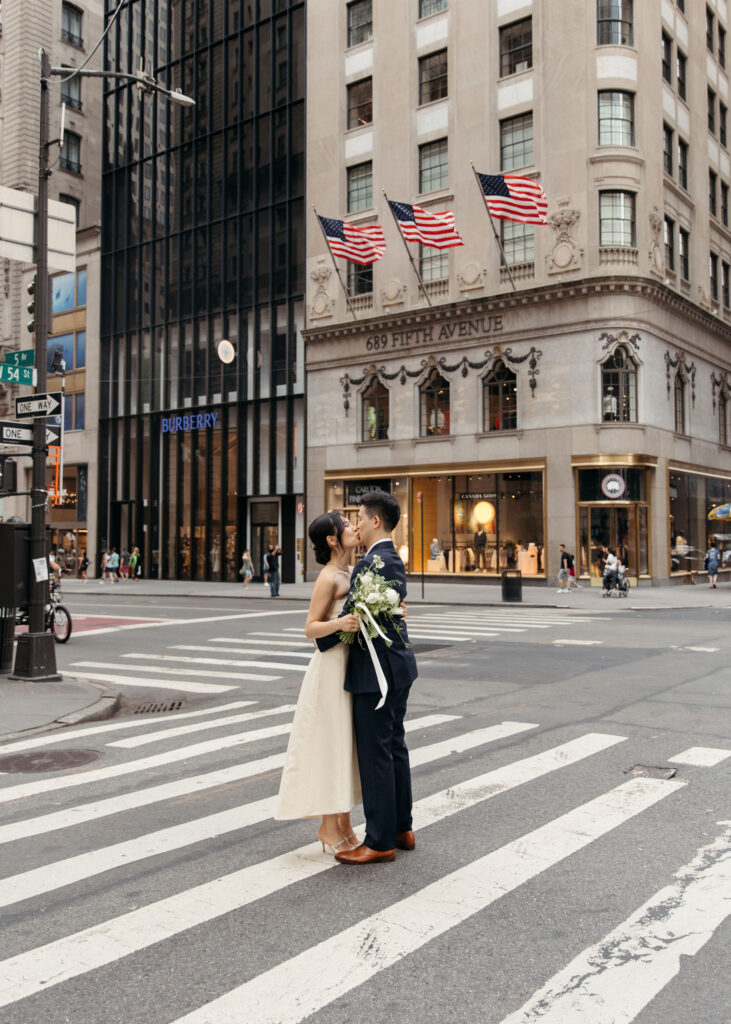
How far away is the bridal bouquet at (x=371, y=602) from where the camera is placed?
4770 millimetres

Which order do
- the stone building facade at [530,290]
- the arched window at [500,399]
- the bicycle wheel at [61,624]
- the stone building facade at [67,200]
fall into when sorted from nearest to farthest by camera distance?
the bicycle wheel at [61,624] < the stone building facade at [530,290] < the arched window at [500,399] < the stone building facade at [67,200]

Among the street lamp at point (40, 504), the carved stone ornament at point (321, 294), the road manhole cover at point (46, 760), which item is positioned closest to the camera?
the road manhole cover at point (46, 760)

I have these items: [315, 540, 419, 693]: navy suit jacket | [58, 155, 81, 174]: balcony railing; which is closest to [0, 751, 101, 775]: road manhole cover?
[315, 540, 419, 693]: navy suit jacket

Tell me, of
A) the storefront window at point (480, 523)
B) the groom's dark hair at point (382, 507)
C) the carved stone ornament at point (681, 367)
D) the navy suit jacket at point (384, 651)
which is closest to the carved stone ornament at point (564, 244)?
the carved stone ornament at point (681, 367)

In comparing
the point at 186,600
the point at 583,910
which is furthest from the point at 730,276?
the point at 583,910

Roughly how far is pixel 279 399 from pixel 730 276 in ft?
71.6

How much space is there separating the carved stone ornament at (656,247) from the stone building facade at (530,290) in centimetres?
10

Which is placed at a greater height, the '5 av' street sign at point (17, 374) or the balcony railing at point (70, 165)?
the balcony railing at point (70, 165)

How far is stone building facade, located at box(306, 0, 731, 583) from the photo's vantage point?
31.7 meters

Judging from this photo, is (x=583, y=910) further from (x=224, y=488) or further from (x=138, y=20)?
(x=138, y=20)

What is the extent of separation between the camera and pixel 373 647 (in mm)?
4879

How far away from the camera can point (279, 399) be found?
4103cm

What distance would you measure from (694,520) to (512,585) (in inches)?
524

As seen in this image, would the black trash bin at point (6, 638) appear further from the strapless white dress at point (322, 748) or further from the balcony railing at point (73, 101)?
the balcony railing at point (73, 101)
